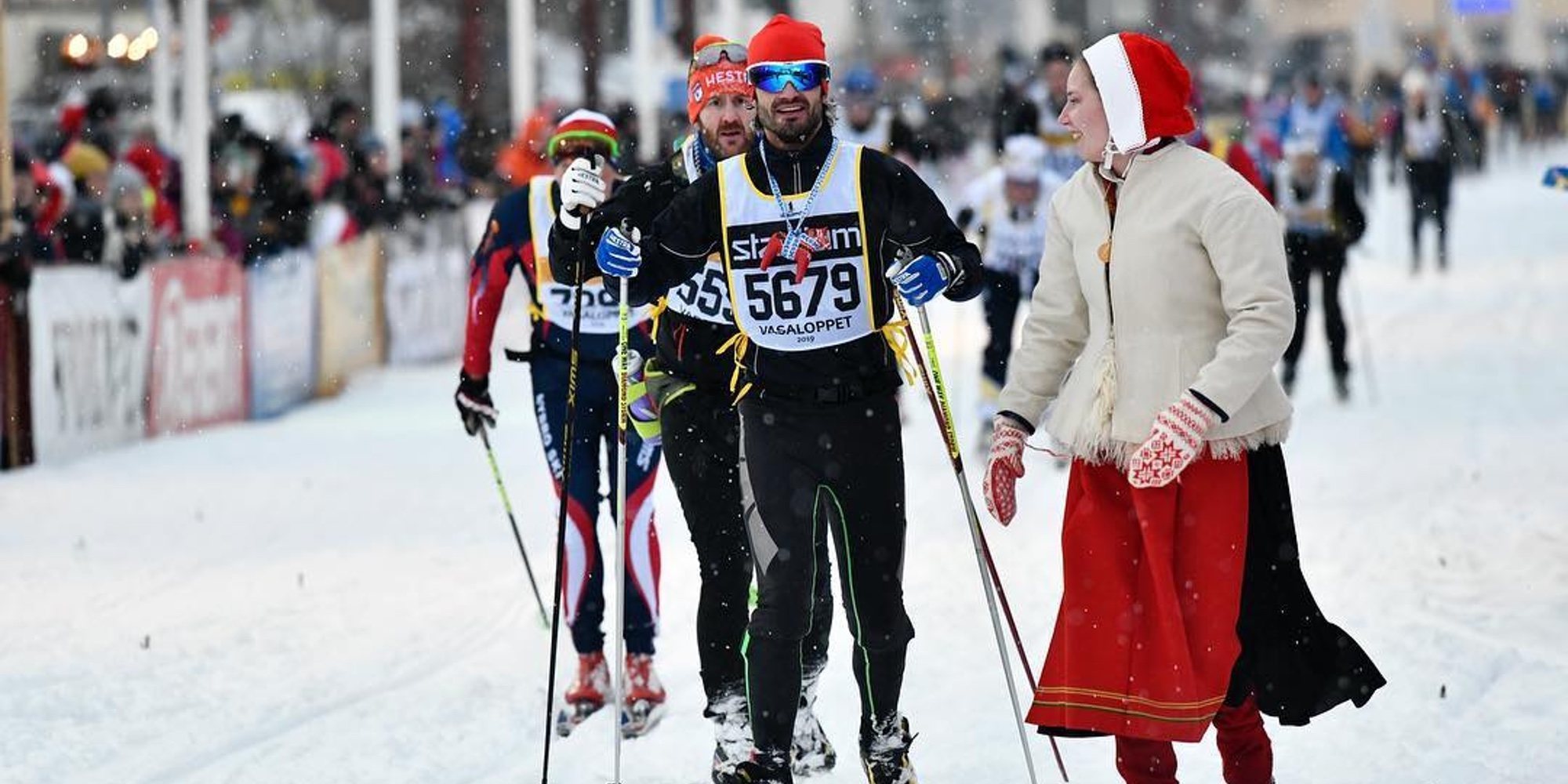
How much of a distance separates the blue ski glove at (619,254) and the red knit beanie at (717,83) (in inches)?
27.7

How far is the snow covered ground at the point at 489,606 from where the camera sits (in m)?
6.34

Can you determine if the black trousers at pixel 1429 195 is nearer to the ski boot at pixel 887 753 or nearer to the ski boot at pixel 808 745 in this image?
the ski boot at pixel 808 745

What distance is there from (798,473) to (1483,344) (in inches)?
543

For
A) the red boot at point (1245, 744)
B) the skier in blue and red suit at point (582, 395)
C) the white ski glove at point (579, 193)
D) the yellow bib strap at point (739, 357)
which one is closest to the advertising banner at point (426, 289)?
the skier in blue and red suit at point (582, 395)

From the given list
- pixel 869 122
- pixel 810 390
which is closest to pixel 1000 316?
pixel 869 122

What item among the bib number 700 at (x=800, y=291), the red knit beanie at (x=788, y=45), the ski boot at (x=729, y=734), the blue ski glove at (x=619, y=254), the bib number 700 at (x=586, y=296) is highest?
the red knit beanie at (x=788, y=45)

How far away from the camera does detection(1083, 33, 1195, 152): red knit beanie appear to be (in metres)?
4.75

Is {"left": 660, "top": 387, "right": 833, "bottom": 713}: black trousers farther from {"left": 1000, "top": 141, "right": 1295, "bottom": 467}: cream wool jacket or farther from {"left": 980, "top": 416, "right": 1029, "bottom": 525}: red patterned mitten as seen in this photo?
{"left": 1000, "top": 141, "right": 1295, "bottom": 467}: cream wool jacket

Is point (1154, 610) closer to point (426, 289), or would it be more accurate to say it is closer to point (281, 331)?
point (281, 331)

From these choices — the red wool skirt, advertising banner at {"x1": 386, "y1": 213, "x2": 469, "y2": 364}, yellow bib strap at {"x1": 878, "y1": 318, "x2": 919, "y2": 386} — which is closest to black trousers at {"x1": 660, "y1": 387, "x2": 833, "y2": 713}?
yellow bib strap at {"x1": 878, "y1": 318, "x2": 919, "y2": 386}

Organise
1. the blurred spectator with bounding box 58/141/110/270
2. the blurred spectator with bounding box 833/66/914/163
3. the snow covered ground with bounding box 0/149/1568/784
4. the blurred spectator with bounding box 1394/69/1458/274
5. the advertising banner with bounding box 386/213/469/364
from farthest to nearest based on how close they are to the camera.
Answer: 1. the blurred spectator with bounding box 1394/69/1458/274
2. the advertising banner with bounding box 386/213/469/364
3. the blurred spectator with bounding box 833/66/914/163
4. the blurred spectator with bounding box 58/141/110/270
5. the snow covered ground with bounding box 0/149/1568/784

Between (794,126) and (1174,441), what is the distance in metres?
1.28

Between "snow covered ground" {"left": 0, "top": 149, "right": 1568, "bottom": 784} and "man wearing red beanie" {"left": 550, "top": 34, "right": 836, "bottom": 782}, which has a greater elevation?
"man wearing red beanie" {"left": 550, "top": 34, "right": 836, "bottom": 782}

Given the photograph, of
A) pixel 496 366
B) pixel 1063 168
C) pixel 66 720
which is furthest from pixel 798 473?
pixel 496 366
